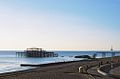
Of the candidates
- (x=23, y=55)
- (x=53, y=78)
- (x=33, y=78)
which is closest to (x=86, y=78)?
(x=53, y=78)

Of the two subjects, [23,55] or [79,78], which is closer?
[79,78]

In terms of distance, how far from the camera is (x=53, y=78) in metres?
30.2

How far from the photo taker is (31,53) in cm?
14750

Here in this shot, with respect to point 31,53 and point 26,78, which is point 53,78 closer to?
point 26,78

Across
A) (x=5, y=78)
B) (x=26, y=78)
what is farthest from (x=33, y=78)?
(x=5, y=78)

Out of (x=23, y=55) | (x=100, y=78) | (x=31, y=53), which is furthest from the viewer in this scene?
(x=23, y=55)

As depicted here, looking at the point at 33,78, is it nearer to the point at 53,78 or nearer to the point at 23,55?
the point at 53,78

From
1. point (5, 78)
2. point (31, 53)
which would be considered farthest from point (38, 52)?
point (5, 78)

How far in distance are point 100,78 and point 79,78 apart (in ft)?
8.03

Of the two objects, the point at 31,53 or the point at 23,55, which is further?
the point at 23,55

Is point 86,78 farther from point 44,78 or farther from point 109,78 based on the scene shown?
point 44,78

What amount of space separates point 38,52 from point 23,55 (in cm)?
1425

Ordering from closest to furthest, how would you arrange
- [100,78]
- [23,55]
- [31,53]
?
[100,78]
[31,53]
[23,55]

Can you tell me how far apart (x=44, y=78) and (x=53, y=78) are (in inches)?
35.2
